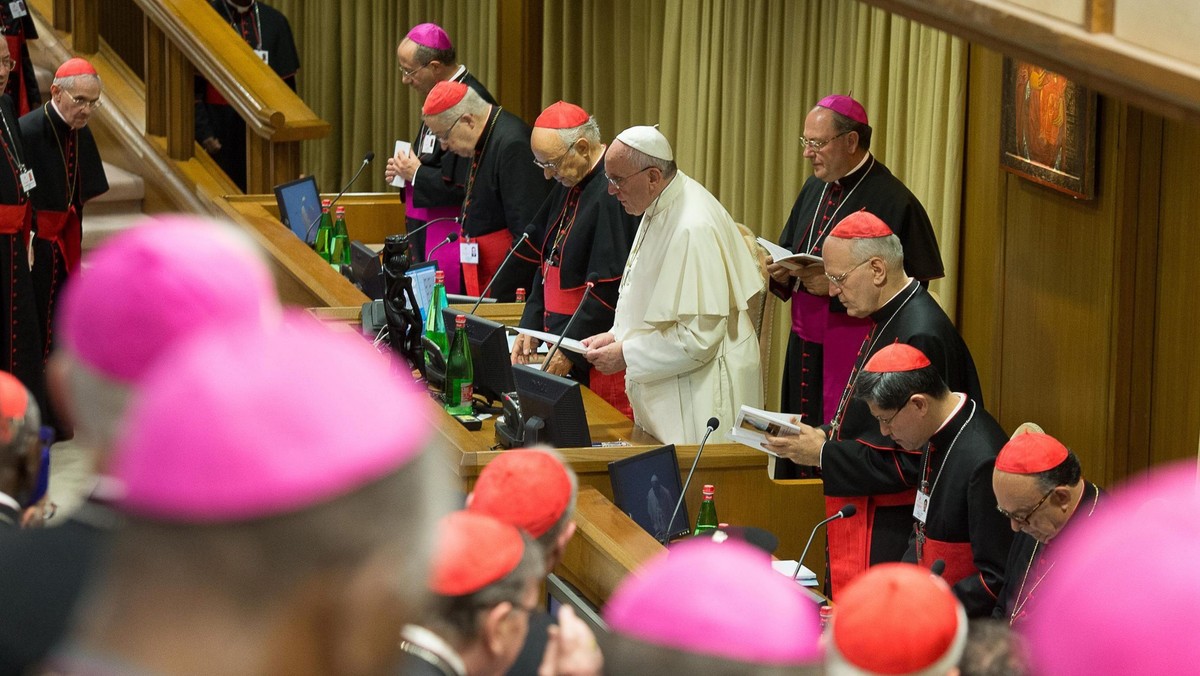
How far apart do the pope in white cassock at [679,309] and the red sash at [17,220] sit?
2.96m

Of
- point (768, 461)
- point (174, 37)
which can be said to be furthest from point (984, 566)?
point (174, 37)

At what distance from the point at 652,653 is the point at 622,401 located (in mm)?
4696

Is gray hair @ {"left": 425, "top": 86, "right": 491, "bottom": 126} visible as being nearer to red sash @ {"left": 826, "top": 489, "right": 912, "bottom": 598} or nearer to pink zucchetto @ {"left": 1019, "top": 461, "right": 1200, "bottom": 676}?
red sash @ {"left": 826, "top": 489, "right": 912, "bottom": 598}

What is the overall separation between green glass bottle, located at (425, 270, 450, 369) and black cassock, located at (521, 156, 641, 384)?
20.2 inches

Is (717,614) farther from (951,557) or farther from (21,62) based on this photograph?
(21,62)

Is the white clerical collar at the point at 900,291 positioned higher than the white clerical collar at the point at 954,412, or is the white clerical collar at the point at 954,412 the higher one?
the white clerical collar at the point at 900,291

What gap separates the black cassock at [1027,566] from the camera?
12.7ft

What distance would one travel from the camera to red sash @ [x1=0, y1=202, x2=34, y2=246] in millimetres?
7051

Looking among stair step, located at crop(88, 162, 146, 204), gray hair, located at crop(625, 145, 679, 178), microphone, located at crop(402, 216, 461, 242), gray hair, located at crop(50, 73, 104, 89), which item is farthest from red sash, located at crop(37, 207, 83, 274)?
gray hair, located at crop(625, 145, 679, 178)

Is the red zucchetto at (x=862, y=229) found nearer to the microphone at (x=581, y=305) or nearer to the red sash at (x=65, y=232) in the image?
the microphone at (x=581, y=305)

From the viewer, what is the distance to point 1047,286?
5949 mm

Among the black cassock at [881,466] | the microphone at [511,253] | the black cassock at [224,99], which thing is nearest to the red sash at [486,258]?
the microphone at [511,253]

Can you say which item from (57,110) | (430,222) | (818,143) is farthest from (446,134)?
(818,143)

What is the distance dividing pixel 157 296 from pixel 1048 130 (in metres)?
5.17
